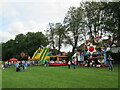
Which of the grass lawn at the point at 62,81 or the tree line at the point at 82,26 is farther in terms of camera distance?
the tree line at the point at 82,26

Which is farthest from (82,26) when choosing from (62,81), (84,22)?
(62,81)

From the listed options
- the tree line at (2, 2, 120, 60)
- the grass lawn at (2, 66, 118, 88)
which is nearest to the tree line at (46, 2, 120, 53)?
the tree line at (2, 2, 120, 60)

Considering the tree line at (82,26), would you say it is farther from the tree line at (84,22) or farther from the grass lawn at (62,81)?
the grass lawn at (62,81)

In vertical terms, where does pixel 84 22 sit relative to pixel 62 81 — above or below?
above

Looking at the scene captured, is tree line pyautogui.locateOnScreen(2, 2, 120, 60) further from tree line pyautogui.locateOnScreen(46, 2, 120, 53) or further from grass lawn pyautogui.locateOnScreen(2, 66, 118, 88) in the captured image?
grass lawn pyautogui.locateOnScreen(2, 66, 118, 88)

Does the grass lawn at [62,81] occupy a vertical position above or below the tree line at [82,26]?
below

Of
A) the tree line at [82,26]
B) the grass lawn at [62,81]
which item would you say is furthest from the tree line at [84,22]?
the grass lawn at [62,81]

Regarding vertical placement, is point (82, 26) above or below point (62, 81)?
above

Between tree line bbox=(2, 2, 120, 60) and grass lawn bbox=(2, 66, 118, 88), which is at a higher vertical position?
tree line bbox=(2, 2, 120, 60)

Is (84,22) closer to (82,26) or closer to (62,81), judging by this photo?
(82,26)

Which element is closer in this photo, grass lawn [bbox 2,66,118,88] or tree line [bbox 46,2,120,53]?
grass lawn [bbox 2,66,118,88]

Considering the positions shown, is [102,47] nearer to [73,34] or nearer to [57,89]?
[73,34]

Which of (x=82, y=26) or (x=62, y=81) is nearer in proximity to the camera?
(x=62, y=81)

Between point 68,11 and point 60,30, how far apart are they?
19.7 feet
